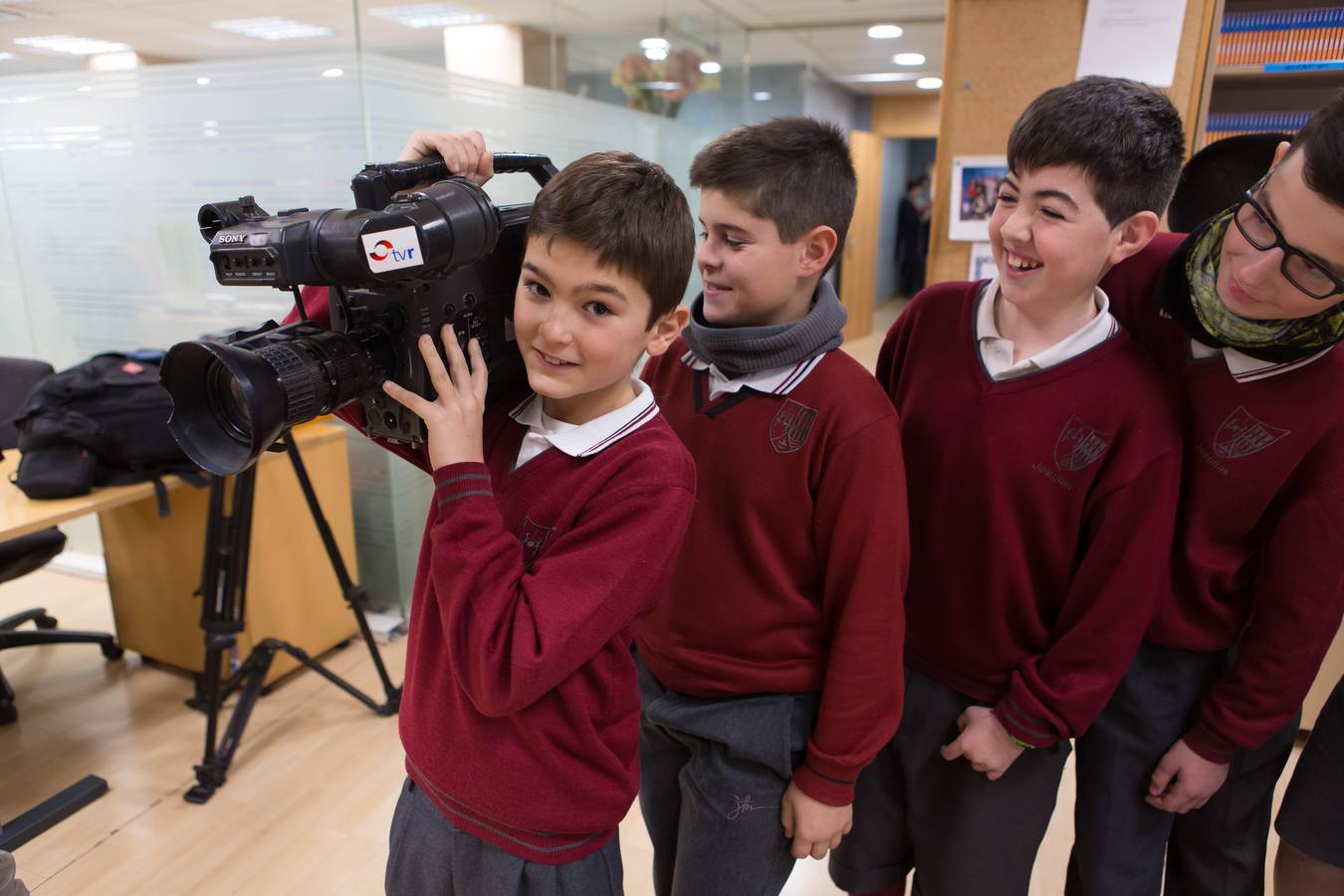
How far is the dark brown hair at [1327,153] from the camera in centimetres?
82

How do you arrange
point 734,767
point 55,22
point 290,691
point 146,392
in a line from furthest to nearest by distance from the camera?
1. point 55,22
2. point 290,691
3. point 146,392
4. point 734,767

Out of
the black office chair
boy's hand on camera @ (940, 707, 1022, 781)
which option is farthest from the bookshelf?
the black office chair

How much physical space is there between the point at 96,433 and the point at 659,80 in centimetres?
324

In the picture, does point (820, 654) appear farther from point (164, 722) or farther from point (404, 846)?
point (164, 722)

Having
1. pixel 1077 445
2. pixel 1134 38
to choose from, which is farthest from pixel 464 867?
pixel 1134 38

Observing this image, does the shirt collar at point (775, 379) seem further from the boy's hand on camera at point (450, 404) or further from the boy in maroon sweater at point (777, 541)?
the boy's hand on camera at point (450, 404)

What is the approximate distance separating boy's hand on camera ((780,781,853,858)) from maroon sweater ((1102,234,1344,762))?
485mm

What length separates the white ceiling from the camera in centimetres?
271

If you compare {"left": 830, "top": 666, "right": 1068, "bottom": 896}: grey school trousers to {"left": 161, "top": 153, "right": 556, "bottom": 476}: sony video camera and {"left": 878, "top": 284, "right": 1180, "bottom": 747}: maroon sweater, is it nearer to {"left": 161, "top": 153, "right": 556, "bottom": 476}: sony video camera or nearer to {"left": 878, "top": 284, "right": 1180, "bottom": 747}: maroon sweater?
{"left": 878, "top": 284, "right": 1180, "bottom": 747}: maroon sweater

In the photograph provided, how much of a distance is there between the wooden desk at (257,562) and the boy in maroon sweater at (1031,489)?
183 centimetres

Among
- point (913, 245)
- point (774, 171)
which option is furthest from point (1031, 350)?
point (913, 245)

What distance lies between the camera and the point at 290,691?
2381mm

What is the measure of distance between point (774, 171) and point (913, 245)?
33.6 feet

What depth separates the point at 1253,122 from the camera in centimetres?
230
